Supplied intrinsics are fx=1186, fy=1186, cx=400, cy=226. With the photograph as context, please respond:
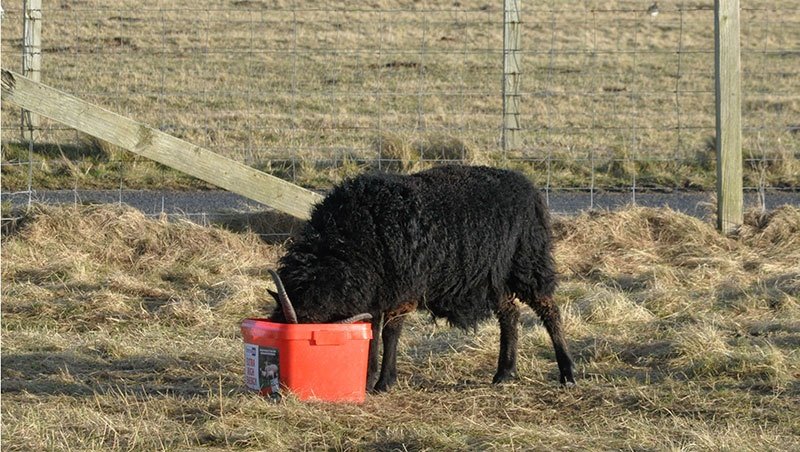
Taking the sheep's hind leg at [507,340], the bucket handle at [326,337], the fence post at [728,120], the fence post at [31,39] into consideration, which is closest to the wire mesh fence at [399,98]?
the fence post at [728,120]

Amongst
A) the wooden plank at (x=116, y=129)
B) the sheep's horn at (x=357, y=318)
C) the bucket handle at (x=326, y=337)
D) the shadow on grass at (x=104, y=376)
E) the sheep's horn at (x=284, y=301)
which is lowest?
the shadow on grass at (x=104, y=376)

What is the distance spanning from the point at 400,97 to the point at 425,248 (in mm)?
13103

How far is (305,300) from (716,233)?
17.2ft

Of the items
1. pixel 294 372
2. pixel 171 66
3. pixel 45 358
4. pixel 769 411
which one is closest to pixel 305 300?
pixel 294 372

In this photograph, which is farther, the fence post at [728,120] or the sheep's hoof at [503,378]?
the fence post at [728,120]

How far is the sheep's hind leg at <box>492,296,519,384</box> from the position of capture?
6797 mm

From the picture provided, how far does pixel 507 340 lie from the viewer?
270 inches

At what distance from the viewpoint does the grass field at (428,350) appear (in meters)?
5.47

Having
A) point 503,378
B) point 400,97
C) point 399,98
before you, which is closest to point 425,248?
point 503,378

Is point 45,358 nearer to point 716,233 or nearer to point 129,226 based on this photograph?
point 129,226

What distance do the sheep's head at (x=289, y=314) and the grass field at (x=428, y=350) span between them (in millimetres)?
440

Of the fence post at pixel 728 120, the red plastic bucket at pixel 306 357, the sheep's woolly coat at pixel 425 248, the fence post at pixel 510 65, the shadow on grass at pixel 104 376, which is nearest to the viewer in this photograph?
the red plastic bucket at pixel 306 357

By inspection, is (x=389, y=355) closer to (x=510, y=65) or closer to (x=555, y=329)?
(x=555, y=329)

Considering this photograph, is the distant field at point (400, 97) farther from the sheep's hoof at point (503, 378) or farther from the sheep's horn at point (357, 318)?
the sheep's horn at point (357, 318)
